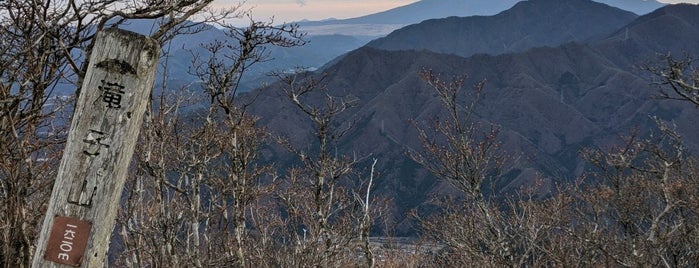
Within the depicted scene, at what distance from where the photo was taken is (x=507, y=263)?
12773 millimetres

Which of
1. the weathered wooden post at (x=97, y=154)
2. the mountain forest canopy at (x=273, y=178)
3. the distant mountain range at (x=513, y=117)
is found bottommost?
the distant mountain range at (x=513, y=117)

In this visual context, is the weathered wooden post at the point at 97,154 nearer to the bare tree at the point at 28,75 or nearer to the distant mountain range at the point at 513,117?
the bare tree at the point at 28,75

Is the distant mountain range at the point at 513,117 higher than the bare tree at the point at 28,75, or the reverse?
the bare tree at the point at 28,75

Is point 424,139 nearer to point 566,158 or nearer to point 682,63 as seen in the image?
point 682,63

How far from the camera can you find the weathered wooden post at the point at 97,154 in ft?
8.80

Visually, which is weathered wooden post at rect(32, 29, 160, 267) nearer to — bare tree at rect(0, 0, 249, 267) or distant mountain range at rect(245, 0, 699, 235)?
bare tree at rect(0, 0, 249, 267)

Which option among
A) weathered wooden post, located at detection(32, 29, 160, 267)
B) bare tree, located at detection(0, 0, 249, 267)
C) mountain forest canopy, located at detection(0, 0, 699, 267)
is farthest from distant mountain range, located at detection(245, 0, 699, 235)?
weathered wooden post, located at detection(32, 29, 160, 267)

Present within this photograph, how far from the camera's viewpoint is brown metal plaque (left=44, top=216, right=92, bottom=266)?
2650 mm

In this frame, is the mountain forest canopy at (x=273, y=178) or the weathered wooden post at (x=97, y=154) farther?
the mountain forest canopy at (x=273, y=178)

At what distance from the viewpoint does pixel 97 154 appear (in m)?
2.75

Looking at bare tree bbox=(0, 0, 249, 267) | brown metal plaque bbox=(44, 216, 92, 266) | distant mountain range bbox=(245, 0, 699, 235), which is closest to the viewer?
brown metal plaque bbox=(44, 216, 92, 266)

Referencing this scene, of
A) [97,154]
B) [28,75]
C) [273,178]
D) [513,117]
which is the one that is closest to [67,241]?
[97,154]

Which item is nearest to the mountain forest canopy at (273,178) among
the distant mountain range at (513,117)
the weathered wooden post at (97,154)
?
the weathered wooden post at (97,154)

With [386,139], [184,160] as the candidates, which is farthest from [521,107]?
[184,160]
